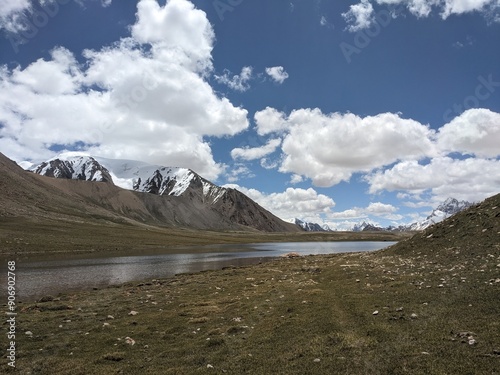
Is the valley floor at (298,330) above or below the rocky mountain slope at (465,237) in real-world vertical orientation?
below

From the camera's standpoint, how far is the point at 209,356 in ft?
47.3

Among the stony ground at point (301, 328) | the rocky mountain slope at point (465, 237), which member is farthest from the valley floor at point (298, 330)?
the rocky mountain slope at point (465, 237)

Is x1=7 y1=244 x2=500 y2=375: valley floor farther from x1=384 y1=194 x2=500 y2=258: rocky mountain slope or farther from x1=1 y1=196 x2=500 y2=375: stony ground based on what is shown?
x1=384 y1=194 x2=500 y2=258: rocky mountain slope

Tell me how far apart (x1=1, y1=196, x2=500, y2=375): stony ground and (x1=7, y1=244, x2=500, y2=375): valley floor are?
0.06 meters

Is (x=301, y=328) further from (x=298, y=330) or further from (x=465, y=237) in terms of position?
(x=465, y=237)

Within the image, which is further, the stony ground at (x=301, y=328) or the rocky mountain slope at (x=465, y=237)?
the rocky mountain slope at (x=465, y=237)

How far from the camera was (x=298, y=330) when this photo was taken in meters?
17.0

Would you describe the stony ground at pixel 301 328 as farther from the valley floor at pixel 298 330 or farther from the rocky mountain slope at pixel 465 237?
the rocky mountain slope at pixel 465 237

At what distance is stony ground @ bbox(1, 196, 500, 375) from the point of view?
40.9 ft

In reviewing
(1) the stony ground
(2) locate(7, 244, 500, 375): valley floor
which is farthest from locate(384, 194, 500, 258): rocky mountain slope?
(2) locate(7, 244, 500, 375): valley floor

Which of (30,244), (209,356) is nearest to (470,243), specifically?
(209,356)

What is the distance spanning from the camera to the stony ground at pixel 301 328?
12.5 m

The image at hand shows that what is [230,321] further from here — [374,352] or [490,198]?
[490,198]

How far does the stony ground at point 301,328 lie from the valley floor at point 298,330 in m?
0.06
